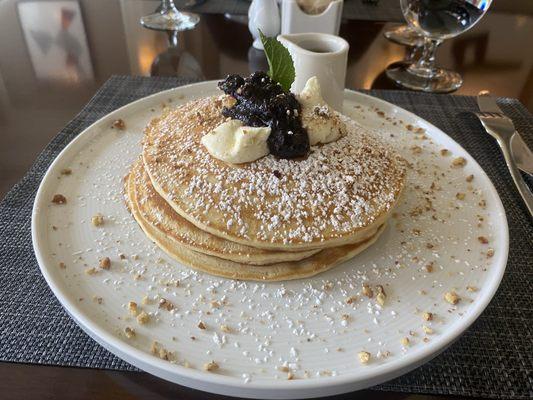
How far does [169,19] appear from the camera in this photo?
2461 mm

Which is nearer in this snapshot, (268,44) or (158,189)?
(158,189)

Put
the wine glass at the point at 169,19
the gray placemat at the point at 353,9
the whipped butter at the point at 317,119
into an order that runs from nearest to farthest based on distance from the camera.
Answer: the whipped butter at the point at 317,119 < the wine glass at the point at 169,19 < the gray placemat at the point at 353,9

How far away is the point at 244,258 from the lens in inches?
37.1

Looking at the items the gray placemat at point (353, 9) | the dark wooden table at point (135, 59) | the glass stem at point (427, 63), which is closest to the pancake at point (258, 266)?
the dark wooden table at point (135, 59)

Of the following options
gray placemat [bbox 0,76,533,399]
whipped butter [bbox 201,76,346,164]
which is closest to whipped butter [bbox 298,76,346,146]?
whipped butter [bbox 201,76,346,164]

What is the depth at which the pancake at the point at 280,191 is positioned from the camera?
3.06ft

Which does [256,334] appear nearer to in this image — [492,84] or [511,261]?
[511,261]

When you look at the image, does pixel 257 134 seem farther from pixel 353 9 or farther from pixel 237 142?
pixel 353 9

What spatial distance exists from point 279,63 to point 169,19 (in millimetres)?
1584

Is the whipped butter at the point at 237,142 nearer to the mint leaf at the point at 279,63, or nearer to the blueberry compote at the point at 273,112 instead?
the blueberry compote at the point at 273,112

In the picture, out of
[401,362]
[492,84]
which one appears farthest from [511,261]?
[492,84]

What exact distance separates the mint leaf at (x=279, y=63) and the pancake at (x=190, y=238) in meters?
0.45

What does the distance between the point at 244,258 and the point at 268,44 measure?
0.57 meters

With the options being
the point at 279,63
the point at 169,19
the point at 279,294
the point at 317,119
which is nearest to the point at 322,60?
the point at 279,63
